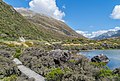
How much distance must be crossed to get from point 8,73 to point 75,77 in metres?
7.61

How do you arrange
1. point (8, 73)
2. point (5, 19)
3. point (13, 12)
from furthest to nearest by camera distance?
point (13, 12) < point (5, 19) < point (8, 73)

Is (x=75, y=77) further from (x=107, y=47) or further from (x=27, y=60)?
(x=107, y=47)

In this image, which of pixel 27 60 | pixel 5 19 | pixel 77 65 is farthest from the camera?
pixel 5 19

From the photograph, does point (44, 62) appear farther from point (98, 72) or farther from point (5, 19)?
point (5, 19)

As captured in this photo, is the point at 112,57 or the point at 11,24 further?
the point at 11,24

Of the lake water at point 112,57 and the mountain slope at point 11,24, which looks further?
the mountain slope at point 11,24

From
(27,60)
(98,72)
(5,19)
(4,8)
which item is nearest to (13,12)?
(4,8)

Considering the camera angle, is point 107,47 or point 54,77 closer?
point 54,77

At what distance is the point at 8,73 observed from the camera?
2288cm

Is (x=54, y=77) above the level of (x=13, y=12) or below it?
below

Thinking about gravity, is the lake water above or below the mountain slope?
below

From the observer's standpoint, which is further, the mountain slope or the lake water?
the mountain slope

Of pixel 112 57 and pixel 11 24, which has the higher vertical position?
pixel 11 24

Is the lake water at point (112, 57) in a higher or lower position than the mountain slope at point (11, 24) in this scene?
lower
